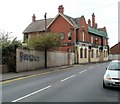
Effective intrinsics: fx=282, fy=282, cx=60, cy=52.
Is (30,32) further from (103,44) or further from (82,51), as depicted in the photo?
(103,44)

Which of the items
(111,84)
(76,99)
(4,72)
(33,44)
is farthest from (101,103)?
(33,44)

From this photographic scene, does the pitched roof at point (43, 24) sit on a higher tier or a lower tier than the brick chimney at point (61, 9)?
lower

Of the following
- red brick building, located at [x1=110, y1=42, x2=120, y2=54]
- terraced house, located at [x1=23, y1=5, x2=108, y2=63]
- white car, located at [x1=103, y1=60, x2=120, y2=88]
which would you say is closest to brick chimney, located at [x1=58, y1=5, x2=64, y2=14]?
terraced house, located at [x1=23, y1=5, x2=108, y2=63]

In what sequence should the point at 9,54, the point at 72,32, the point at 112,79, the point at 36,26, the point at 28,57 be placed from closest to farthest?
the point at 112,79 → the point at 9,54 → the point at 28,57 → the point at 72,32 → the point at 36,26

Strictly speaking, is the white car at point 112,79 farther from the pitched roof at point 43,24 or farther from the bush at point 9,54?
the pitched roof at point 43,24

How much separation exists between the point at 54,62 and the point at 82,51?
60.7 ft

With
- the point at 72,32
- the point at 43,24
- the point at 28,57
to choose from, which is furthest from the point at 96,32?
the point at 28,57

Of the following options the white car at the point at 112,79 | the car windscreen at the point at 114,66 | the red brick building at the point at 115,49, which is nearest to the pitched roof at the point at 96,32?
the red brick building at the point at 115,49

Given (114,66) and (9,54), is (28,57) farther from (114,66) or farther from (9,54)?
(114,66)

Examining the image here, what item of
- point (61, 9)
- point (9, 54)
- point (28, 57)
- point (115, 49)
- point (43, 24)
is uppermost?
point (61, 9)

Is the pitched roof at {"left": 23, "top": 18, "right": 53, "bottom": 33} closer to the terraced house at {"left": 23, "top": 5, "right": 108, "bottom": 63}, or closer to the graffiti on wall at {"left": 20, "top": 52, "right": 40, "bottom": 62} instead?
the terraced house at {"left": 23, "top": 5, "right": 108, "bottom": 63}

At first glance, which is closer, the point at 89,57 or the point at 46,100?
the point at 46,100

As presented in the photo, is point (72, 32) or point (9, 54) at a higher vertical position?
point (72, 32)

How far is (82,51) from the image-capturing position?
186ft
